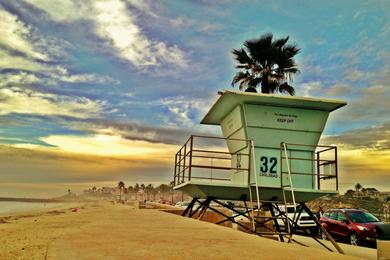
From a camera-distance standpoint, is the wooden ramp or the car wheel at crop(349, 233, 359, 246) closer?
the wooden ramp

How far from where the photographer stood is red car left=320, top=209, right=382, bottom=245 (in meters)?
17.8

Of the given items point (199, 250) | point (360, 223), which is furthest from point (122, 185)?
point (199, 250)

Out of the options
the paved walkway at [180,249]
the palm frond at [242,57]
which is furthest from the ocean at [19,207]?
the paved walkway at [180,249]

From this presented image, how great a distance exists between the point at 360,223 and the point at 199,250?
49.4 ft

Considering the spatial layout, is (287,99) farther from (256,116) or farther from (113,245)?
(113,245)

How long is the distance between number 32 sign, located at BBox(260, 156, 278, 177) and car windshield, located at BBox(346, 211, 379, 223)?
753 centimetres

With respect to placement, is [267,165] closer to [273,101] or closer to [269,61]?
[273,101]

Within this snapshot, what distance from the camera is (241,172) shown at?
14898mm

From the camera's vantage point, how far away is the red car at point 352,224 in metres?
17.8

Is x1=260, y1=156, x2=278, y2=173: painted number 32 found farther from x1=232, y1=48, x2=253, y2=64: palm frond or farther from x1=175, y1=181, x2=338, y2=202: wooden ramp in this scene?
x1=232, y1=48, x2=253, y2=64: palm frond

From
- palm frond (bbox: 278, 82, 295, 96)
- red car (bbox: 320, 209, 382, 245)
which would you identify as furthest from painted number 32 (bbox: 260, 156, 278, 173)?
palm frond (bbox: 278, 82, 295, 96)

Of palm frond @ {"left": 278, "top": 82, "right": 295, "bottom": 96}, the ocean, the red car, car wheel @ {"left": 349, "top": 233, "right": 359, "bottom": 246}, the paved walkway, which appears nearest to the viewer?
the paved walkway

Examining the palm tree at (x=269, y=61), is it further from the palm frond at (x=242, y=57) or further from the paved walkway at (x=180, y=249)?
the paved walkway at (x=180, y=249)

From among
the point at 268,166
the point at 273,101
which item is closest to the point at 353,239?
the point at 268,166
